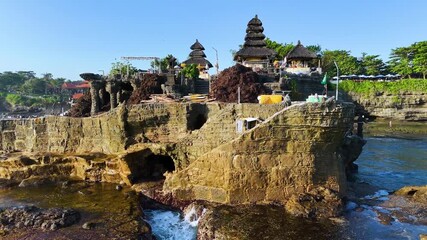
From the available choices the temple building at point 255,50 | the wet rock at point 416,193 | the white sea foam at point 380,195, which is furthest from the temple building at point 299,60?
the wet rock at point 416,193

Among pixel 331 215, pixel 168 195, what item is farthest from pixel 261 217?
pixel 168 195

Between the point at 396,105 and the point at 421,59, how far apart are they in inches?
347

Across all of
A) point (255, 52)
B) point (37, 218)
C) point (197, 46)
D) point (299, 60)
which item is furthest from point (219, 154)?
point (197, 46)

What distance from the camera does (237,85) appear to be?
26.7 meters

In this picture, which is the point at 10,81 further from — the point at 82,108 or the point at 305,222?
the point at 305,222

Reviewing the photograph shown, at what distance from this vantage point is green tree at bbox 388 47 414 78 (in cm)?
5847

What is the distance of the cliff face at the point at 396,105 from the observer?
53.2 m

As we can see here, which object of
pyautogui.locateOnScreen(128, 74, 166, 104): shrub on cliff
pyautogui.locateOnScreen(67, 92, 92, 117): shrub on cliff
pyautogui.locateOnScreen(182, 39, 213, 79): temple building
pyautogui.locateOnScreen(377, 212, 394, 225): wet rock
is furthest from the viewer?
pyautogui.locateOnScreen(182, 39, 213, 79): temple building

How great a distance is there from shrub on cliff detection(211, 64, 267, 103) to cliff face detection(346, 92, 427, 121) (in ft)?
105

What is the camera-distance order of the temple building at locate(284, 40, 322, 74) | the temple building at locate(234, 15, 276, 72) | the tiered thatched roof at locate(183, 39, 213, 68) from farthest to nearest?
the tiered thatched roof at locate(183, 39, 213, 68)
the temple building at locate(234, 15, 276, 72)
the temple building at locate(284, 40, 322, 74)

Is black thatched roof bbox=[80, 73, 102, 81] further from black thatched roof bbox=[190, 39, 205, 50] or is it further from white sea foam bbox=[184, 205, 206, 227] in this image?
white sea foam bbox=[184, 205, 206, 227]

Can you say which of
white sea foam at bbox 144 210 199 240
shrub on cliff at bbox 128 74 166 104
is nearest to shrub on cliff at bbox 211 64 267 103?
shrub on cliff at bbox 128 74 166 104

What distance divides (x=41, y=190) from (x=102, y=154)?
177 inches

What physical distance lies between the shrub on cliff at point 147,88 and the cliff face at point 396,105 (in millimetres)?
34763
